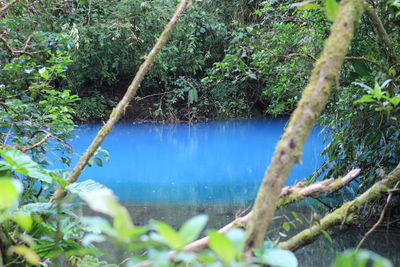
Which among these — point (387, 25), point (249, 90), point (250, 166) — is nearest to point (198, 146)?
point (250, 166)

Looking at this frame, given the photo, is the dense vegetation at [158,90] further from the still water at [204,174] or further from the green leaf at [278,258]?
the still water at [204,174]

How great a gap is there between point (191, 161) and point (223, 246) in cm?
562

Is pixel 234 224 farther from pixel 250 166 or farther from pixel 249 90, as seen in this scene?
pixel 249 90

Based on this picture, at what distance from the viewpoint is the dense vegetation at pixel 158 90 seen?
0.57m

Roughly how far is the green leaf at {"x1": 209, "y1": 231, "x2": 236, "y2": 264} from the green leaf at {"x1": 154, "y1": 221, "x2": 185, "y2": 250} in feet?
0.08

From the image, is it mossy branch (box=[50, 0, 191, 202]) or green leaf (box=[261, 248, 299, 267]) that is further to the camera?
mossy branch (box=[50, 0, 191, 202])

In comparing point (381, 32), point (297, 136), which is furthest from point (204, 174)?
point (297, 136)

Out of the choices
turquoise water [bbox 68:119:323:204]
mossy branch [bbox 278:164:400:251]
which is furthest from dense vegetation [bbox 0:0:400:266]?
turquoise water [bbox 68:119:323:204]

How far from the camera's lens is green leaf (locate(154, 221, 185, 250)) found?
0.89 ft

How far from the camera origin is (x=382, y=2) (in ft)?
7.38

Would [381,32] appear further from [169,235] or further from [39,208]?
[169,235]

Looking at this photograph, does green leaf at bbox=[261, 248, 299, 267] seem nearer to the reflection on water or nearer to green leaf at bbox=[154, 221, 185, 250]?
green leaf at bbox=[154, 221, 185, 250]

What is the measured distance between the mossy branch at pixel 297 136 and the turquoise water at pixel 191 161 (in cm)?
297

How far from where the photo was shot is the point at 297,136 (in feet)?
1.92
